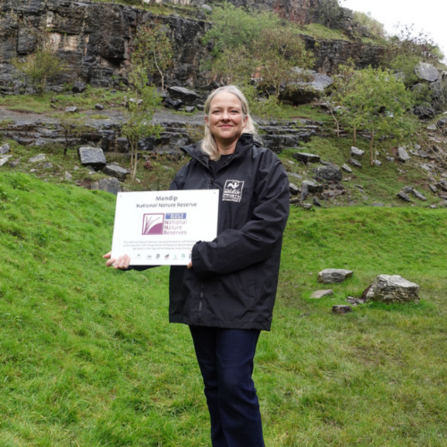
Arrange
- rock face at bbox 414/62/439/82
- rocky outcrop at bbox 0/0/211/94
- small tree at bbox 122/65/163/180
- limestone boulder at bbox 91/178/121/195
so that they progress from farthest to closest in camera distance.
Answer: rock face at bbox 414/62/439/82 < rocky outcrop at bbox 0/0/211/94 < small tree at bbox 122/65/163/180 < limestone boulder at bbox 91/178/121/195

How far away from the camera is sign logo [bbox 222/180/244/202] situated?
2621 mm

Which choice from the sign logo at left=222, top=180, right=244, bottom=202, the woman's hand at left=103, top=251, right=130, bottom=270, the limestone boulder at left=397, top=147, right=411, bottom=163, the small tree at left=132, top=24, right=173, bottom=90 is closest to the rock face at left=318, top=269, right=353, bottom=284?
the sign logo at left=222, top=180, right=244, bottom=202

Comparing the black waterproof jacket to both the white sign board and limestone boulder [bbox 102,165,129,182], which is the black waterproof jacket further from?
limestone boulder [bbox 102,165,129,182]

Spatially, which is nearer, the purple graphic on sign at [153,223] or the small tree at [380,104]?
the purple graphic on sign at [153,223]

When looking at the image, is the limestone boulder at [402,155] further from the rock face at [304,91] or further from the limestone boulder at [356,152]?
the rock face at [304,91]

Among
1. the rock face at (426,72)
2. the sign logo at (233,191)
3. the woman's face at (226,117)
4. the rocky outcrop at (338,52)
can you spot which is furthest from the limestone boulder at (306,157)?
the rocky outcrop at (338,52)

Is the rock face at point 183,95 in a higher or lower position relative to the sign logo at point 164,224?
lower

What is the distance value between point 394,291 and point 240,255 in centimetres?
859

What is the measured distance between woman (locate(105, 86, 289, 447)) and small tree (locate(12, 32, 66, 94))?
123ft

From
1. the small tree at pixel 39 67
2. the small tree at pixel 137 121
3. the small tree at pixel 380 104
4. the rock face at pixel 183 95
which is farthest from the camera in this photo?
the rock face at pixel 183 95

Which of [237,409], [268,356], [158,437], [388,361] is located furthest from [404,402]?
[237,409]

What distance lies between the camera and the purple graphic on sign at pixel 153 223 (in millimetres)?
2676

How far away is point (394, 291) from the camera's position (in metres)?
9.85

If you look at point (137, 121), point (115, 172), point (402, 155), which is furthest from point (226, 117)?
point (402, 155)
